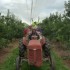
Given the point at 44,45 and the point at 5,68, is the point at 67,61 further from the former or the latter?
the point at 5,68

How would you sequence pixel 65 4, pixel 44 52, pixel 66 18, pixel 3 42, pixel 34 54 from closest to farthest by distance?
1. pixel 34 54
2. pixel 44 52
3. pixel 3 42
4. pixel 66 18
5. pixel 65 4

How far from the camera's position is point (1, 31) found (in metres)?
16.3

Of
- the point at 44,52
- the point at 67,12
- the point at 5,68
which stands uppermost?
the point at 67,12

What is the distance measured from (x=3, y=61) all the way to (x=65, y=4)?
957cm

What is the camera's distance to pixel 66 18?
1917 centimetres

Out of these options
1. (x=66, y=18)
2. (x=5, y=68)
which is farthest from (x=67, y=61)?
(x=66, y=18)

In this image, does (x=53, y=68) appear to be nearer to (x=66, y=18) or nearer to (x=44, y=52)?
(x=44, y=52)

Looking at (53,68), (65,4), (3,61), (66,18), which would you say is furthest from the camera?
(65,4)

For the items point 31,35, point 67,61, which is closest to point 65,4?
point 67,61

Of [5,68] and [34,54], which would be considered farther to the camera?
[5,68]

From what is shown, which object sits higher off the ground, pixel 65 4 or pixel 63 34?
pixel 65 4

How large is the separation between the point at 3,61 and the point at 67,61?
3308 mm

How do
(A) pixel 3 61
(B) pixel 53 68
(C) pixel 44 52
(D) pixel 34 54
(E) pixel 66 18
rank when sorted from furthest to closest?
(E) pixel 66 18 < (A) pixel 3 61 < (C) pixel 44 52 < (B) pixel 53 68 < (D) pixel 34 54

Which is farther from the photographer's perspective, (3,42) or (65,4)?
(65,4)
